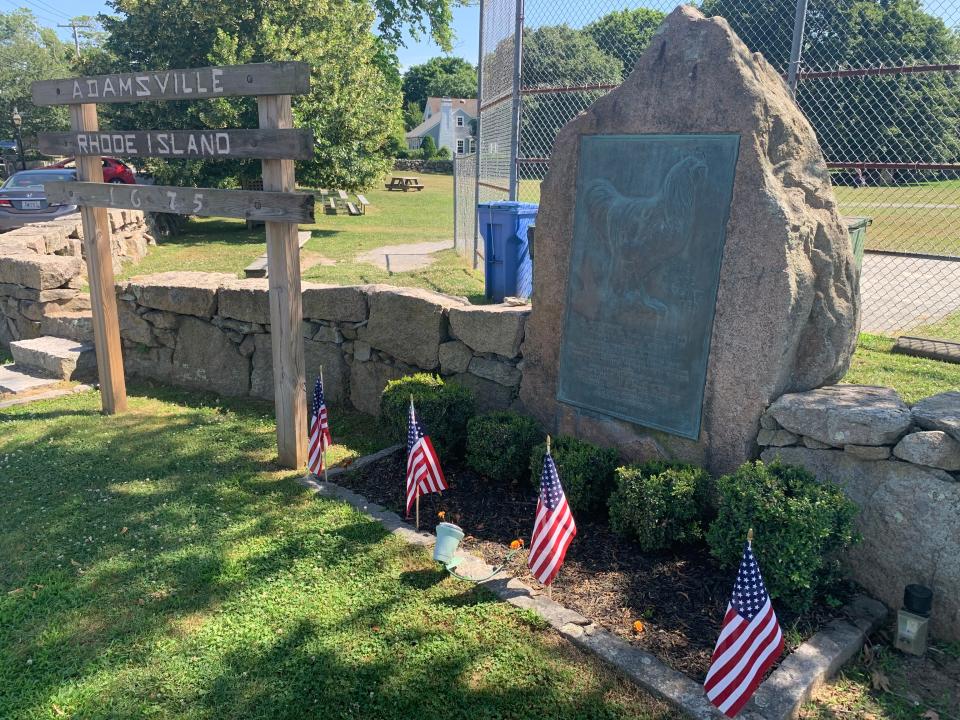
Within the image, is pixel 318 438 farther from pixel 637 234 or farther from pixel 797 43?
pixel 797 43

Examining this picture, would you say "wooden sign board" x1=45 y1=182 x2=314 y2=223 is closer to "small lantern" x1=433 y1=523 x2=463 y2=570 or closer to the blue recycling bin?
"small lantern" x1=433 y1=523 x2=463 y2=570

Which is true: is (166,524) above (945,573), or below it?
below

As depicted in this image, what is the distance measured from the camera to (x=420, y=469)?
432 cm

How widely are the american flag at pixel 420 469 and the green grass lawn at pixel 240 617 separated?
0.33m

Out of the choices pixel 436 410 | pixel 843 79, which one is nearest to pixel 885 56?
pixel 843 79

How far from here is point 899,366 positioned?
6055 mm

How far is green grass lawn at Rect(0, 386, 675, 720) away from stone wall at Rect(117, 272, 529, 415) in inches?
53.6

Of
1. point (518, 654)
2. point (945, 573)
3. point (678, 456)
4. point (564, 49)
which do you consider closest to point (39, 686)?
point (518, 654)

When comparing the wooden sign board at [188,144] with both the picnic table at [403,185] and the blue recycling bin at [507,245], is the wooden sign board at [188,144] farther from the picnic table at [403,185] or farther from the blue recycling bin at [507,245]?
the picnic table at [403,185]

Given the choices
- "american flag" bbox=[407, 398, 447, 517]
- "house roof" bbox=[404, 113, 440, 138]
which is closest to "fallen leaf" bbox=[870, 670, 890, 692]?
"american flag" bbox=[407, 398, 447, 517]

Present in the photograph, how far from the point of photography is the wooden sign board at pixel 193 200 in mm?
4855

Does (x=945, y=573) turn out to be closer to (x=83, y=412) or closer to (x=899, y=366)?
(x=899, y=366)

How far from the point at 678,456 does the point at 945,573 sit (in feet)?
4.67

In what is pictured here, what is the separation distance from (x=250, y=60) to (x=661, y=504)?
1414 centimetres
